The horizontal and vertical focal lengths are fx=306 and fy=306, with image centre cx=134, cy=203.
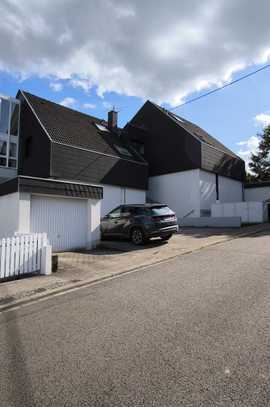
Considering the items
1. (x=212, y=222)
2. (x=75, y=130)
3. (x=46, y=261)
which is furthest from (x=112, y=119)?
(x=46, y=261)

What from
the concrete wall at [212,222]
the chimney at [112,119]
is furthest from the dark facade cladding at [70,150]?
the concrete wall at [212,222]

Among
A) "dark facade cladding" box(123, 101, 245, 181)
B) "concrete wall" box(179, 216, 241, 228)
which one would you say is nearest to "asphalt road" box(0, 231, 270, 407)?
"concrete wall" box(179, 216, 241, 228)

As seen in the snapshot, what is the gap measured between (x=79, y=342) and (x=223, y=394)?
182cm

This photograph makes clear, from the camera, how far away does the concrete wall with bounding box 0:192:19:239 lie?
9.95 meters

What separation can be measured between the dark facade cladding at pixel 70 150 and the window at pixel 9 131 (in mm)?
586

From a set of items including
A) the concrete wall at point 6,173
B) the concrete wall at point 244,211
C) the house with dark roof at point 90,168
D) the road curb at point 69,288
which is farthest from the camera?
the concrete wall at point 244,211

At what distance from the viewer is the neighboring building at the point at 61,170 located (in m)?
10.5

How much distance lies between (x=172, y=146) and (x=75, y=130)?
8.51 meters

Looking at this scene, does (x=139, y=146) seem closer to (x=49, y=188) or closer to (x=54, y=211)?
(x=54, y=211)

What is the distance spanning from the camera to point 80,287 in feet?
21.2

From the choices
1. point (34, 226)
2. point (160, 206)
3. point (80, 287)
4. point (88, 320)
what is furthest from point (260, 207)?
point (88, 320)

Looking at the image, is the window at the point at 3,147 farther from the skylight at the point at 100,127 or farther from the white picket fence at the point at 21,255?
the white picket fence at the point at 21,255

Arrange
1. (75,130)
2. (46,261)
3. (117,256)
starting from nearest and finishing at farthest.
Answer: (46,261), (117,256), (75,130)

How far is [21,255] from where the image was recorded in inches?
293
